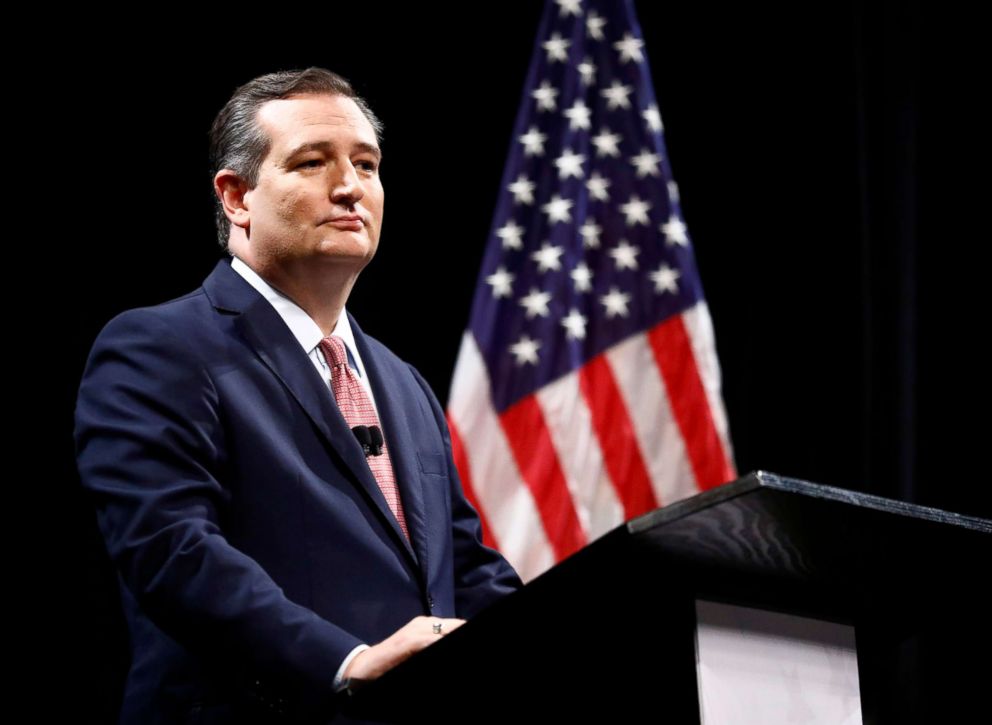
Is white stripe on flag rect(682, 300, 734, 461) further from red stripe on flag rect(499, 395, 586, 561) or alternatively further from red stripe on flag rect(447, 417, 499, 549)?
red stripe on flag rect(447, 417, 499, 549)

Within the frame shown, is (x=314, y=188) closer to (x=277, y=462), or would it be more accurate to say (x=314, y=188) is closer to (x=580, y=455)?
(x=277, y=462)

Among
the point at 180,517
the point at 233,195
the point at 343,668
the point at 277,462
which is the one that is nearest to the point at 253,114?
the point at 233,195

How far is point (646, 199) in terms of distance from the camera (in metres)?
3.76

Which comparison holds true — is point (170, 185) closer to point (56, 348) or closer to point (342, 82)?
point (56, 348)

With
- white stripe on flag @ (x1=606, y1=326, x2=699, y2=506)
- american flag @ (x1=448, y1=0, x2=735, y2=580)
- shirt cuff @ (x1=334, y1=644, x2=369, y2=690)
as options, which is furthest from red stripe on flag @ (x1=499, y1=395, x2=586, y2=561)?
shirt cuff @ (x1=334, y1=644, x2=369, y2=690)

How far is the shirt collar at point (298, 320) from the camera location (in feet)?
5.99

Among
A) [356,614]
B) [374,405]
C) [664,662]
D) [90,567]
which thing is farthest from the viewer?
[90,567]

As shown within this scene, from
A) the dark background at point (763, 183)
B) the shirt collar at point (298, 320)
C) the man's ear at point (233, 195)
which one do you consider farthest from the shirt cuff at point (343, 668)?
the dark background at point (763, 183)

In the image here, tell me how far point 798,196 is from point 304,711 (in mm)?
2911

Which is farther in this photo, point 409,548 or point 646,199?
point 646,199

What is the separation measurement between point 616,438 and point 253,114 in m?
1.83

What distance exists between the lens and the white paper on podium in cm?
127

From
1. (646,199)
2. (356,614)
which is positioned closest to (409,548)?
(356,614)

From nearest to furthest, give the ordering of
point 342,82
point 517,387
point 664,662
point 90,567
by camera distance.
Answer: point 664,662 < point 342,82 < point 90,567 < point 517,387
